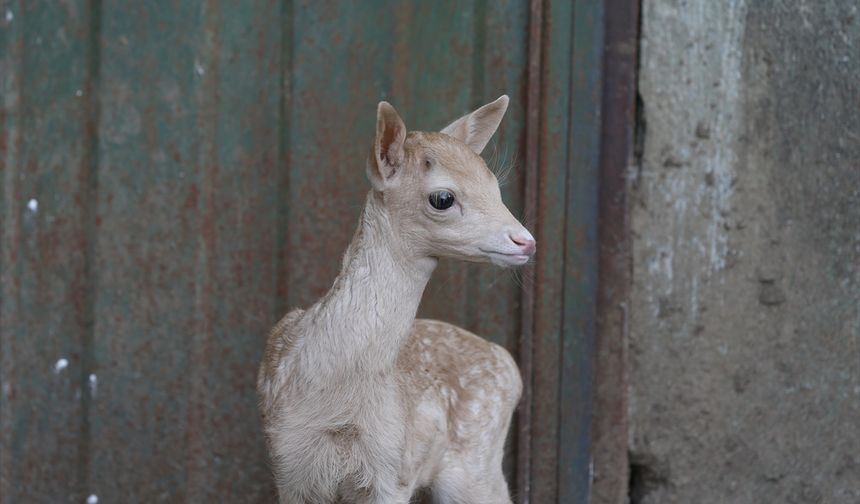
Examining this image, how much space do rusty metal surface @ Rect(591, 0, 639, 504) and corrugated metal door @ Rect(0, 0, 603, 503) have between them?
79 mm

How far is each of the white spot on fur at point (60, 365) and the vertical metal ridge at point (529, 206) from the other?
1532mm

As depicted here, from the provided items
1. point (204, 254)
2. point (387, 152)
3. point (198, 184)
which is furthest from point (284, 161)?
point (387, 152)

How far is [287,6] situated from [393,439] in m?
1.65

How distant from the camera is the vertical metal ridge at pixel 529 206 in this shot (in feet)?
12.9

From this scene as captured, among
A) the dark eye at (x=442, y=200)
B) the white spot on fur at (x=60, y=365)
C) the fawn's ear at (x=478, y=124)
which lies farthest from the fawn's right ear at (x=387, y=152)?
the white spot on fur at (x=60, y=365)

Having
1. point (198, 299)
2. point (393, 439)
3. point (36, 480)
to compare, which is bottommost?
point (36, 480)

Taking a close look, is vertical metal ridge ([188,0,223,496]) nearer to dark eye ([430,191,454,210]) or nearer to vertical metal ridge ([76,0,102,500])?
vertical metal ridge ([76,0,102,500])

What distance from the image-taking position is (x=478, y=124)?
10.2 feet

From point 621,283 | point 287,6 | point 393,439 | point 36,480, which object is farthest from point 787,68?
point 36,480

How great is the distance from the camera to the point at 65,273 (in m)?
3.79

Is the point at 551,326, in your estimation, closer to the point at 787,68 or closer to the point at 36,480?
the point at 787,68

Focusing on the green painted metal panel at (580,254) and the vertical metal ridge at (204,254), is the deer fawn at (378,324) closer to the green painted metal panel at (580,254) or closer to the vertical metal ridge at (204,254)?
the vertical metal ridge at (204,254)

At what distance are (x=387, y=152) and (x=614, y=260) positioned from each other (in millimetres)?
1417

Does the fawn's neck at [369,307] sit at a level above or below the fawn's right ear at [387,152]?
below
